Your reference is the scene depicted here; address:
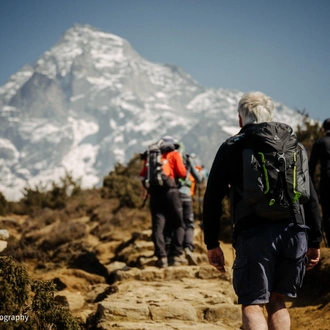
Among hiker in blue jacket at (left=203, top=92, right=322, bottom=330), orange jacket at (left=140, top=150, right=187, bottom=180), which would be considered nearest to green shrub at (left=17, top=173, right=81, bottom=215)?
orange jacket at (left=140, top=150, right=187, bottom=180)

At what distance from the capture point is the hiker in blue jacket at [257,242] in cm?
255

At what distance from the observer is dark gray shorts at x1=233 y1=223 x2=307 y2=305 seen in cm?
255

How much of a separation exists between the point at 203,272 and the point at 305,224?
138 inches

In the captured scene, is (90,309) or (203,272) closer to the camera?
(90,309)

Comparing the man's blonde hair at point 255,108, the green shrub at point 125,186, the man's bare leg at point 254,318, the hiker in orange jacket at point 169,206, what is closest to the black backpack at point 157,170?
the hiker in orange jacket at point 169,206

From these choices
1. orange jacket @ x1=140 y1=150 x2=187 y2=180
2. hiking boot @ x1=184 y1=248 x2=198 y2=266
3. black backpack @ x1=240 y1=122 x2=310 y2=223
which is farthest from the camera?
hiking boot @ x1=184 y1=248 x2=198 y2=266

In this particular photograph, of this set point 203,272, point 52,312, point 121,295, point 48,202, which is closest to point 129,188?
point 48,202

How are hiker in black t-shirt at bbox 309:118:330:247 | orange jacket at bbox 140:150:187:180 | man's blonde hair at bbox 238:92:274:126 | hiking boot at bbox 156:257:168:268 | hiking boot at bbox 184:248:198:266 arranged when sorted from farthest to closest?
1. hiking boot at bbox 184:248:198:266
2. orange jacket at bbox 140:150:187:180
3. hiking boot at bbox 156:257:168:268
4. hiker in black t-shirt at bbox 309:118:330:247
5. man's blonde hair at bbox 238:92:274:126

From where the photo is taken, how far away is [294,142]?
2713 mm

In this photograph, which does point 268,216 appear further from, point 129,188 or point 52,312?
point 129,188

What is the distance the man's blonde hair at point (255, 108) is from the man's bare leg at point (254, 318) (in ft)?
3.25

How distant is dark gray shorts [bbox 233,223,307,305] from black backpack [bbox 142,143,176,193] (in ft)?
13.3

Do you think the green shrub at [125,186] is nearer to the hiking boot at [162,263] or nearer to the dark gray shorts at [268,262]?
the hiking boot at [162,263]

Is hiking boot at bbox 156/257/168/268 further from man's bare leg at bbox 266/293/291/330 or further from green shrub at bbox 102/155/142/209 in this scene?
green shrub at bbox 102/155/142/209
